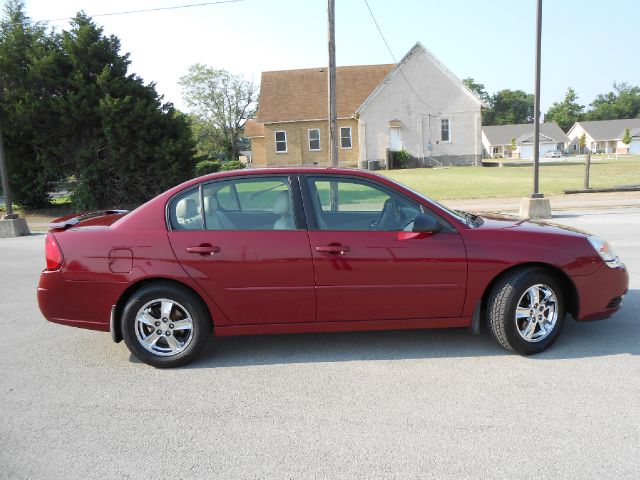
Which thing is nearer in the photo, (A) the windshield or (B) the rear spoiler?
(A) the windshield

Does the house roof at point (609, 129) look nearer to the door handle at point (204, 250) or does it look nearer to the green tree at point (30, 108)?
the green tree at point (30, 108)

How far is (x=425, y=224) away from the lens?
4.17 metres

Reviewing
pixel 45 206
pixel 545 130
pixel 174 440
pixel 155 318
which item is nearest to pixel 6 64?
pixel 45 206

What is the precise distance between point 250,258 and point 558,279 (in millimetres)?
2580

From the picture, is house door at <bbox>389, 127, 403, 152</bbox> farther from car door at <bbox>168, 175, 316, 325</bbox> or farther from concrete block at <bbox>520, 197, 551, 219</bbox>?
car door at <bbox>168, 175, 316, 325</bbox>

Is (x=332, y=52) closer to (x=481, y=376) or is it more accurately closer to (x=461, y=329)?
(x=461, y=329)

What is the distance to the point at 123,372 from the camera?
433cm

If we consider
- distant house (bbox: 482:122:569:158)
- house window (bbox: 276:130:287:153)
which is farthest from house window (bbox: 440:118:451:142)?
distant house (bbox: 482:122:569:158)

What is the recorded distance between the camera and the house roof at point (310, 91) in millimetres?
38469

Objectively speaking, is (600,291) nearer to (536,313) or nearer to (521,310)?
(536,313)

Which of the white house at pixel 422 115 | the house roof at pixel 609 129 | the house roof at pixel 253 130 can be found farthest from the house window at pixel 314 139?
the house roof at pixel 609 129

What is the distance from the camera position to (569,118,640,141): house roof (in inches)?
3775

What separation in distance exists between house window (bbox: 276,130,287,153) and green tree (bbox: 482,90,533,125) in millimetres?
101976

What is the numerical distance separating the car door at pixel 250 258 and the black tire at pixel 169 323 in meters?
0.18
